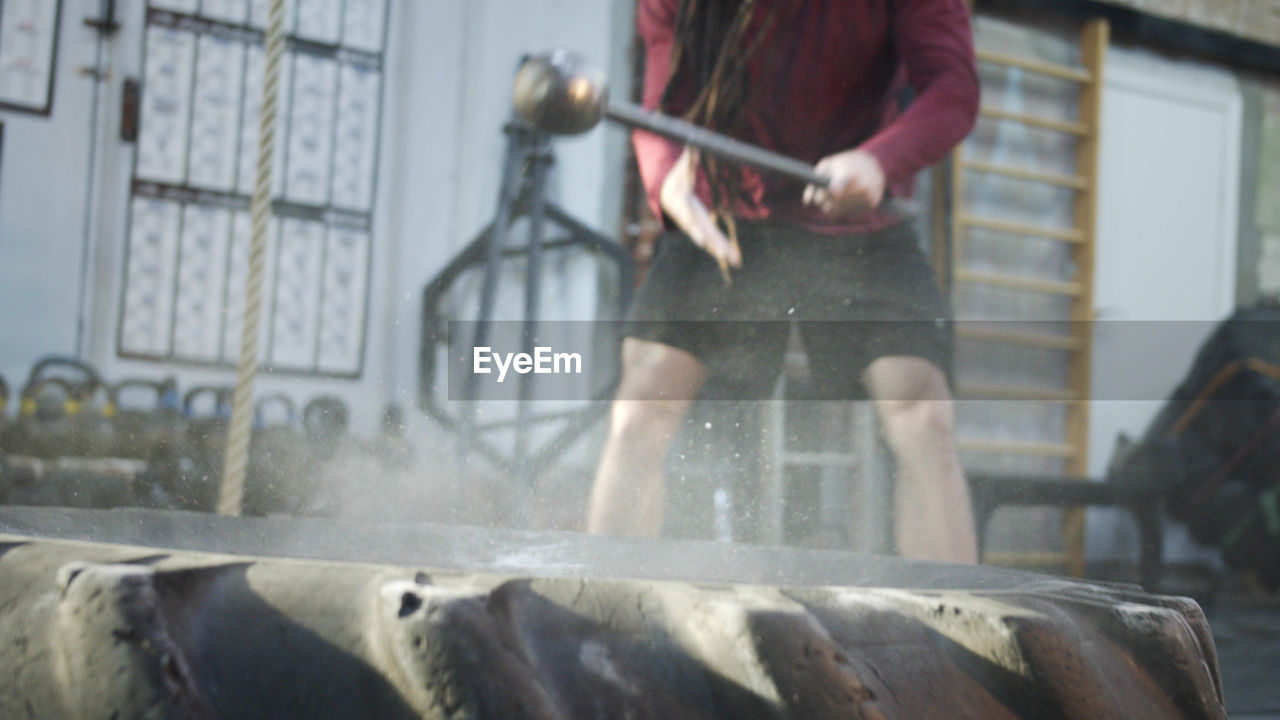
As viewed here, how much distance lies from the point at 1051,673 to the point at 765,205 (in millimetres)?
1052

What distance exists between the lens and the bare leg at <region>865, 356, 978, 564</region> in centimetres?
111

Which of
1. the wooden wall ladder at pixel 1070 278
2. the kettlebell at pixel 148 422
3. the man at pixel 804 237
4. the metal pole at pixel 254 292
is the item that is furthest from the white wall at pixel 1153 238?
the metal pole at pixel 254 292

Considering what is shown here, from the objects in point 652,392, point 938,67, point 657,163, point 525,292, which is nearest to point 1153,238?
point 525,292

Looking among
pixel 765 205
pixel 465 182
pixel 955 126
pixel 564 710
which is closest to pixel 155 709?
pixel 564 710

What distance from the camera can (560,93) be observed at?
1027 mm

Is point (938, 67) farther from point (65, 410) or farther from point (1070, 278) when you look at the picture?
point (1070, 278)

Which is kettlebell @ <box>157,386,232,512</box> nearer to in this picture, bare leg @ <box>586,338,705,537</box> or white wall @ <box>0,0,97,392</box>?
white wall @ <box>0,0,97,392</box>

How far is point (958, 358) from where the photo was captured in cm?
315

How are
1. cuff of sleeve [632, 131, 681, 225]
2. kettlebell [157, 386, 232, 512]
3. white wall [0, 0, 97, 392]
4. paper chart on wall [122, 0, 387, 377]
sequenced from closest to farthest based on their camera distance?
cuff of sleeve [632, 131, 681, 225] → kettlebell [157, 386, 232, 512] → white wall [0, 0, 97, 392] → paper chart on wall [122, 0, 387, 377]

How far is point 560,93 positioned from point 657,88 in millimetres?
407

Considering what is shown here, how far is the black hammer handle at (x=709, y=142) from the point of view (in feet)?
3.49

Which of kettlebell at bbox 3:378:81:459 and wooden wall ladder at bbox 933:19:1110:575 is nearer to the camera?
kettlebell at bbox 3:378:81:459

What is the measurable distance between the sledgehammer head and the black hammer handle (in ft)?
0.08

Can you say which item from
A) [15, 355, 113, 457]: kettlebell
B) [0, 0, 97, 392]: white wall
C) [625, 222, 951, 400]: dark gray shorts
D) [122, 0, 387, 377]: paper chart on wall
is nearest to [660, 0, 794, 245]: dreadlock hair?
[625, 222, 951, 400]: dark gray shorts
